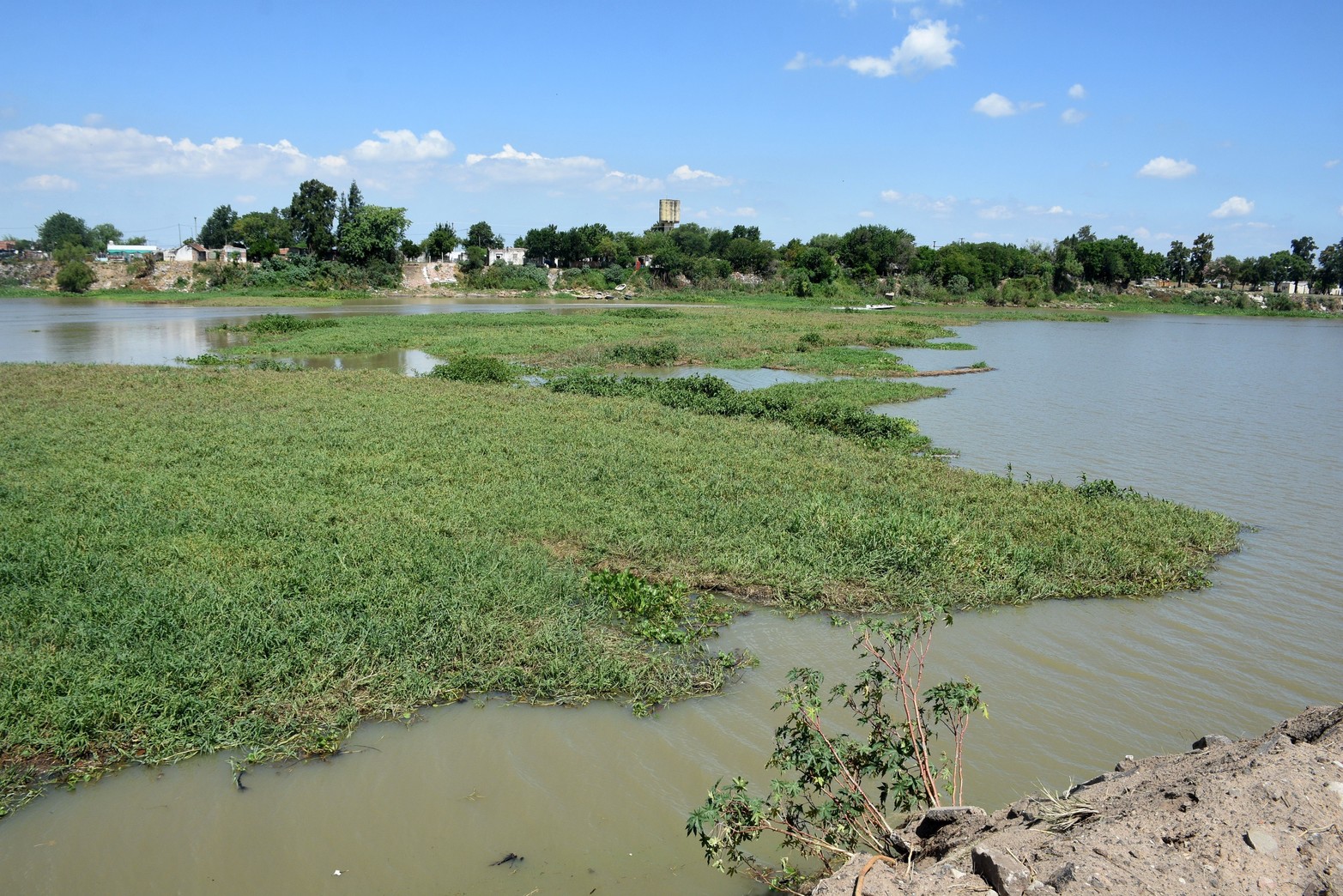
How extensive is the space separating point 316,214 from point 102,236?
80.2 metres

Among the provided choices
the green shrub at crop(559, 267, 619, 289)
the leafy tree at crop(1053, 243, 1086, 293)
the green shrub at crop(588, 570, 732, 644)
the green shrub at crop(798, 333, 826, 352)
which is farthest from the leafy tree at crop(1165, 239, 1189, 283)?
the green shrub at crop(588, 570, 732, 644)

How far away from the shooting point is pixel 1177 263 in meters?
102

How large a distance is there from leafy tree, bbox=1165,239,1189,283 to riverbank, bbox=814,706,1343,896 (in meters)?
116

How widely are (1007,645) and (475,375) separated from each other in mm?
14057

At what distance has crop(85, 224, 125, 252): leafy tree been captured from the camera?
11788 centimetres

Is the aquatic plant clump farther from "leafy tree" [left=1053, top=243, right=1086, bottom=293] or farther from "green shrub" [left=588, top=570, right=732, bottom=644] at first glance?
"leafy tree" [left=1053, top=243, right=1086, bottom=293]

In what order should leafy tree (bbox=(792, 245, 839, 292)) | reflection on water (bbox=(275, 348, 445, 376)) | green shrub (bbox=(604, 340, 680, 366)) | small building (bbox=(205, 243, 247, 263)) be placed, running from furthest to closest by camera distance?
leafy tree (bbox=(792, 245, 839, 292)), small building (bbox=(205, 243, 247, 263)), green shrub (bbox=(604, 340, 680, 366)), reflection on water (bbox=(275, 348, 445, 376))

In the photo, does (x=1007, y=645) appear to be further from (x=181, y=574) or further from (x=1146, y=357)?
(x=1146, y=357)

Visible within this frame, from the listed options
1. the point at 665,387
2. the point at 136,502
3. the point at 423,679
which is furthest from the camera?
the point at 665,387

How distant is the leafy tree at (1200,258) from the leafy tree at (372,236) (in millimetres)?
90784

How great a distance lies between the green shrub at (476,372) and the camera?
59.8 ft

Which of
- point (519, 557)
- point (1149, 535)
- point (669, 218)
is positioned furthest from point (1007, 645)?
point (669, 218)

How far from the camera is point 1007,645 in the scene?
6.34 metres

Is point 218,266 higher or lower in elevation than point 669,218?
lower
